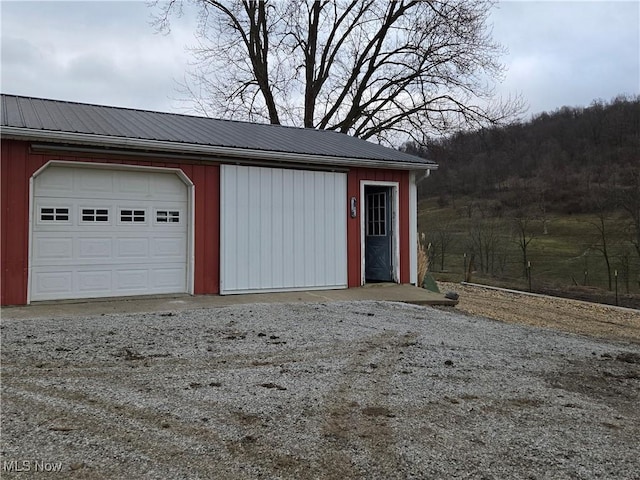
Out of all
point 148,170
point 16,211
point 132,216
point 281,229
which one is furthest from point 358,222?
point 16,211

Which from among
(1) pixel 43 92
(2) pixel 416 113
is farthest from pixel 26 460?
(2) pixel 416 113

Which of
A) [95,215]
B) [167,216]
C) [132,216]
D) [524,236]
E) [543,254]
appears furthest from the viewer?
[543,254]

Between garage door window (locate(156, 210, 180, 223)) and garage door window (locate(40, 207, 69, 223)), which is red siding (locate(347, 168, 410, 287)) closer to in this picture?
garage door window (locate(156, 210, 180, 223))

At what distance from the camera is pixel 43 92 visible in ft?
44.0

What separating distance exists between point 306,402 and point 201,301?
4383 millimetres

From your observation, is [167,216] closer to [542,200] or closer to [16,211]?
[16,211]

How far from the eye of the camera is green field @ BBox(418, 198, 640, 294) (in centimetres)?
1395

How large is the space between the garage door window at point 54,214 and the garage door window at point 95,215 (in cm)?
23

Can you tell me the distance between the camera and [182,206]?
810 centimetres

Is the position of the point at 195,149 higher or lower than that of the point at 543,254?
higher

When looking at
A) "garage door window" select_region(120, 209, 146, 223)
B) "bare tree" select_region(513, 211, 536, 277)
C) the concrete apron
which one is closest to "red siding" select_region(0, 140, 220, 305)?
the concrete apron

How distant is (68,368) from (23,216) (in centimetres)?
362

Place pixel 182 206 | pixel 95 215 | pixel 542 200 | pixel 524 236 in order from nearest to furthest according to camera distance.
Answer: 1. pixel 95 215
2. pixel 182 206
3. pixel 524 236
4. pixel 542 200

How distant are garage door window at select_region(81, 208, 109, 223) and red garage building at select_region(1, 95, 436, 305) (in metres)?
0.02
